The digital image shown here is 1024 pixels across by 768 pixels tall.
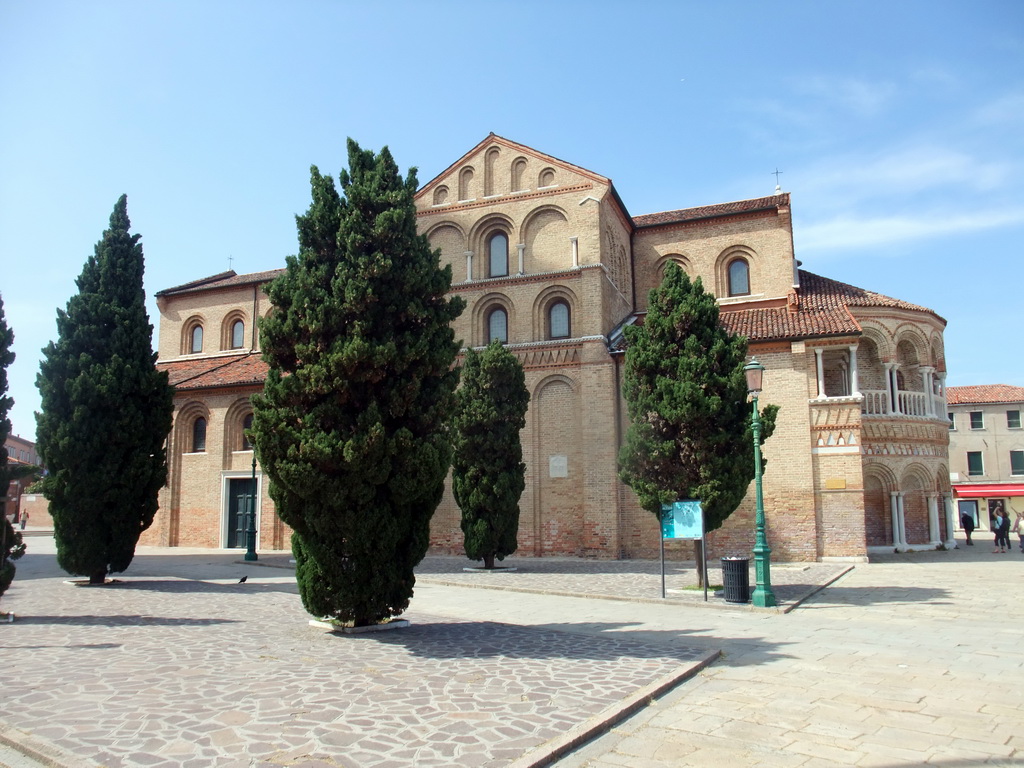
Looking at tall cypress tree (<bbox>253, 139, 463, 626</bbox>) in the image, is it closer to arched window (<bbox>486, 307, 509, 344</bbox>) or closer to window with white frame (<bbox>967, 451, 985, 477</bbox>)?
arched window (<bbox>486, 307, 509, 344</bbox>)

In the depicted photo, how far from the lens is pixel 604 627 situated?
11.5 m

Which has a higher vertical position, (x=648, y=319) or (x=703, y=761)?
(x=648, y=319)

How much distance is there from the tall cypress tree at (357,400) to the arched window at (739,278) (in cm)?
1896

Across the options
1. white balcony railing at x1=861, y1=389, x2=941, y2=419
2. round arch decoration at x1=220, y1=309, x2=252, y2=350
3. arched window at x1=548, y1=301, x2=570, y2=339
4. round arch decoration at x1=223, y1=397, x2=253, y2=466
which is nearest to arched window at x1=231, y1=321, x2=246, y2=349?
round arch decoration at x1=220, y1=309, x2=252, y2=350

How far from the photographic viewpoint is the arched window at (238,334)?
1335 inches

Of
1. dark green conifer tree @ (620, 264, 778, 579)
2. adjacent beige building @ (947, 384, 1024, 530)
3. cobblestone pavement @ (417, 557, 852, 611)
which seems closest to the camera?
dark green conifer tree @ (620, 264, 778, 579)

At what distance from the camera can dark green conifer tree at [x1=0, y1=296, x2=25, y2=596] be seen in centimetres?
1175

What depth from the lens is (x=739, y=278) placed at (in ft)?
90.8

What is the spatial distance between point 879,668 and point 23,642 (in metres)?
10.9

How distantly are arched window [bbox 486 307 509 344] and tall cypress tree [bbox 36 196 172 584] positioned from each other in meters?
11.6

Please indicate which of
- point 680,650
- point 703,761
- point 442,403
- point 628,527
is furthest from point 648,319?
point 703,761

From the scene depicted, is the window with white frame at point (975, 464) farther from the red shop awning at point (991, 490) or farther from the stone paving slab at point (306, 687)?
the stone paving slab at point (306, 687)

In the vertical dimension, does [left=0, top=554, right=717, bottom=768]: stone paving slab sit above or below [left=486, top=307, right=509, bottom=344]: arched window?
below

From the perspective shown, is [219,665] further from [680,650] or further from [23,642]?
[680,650]
